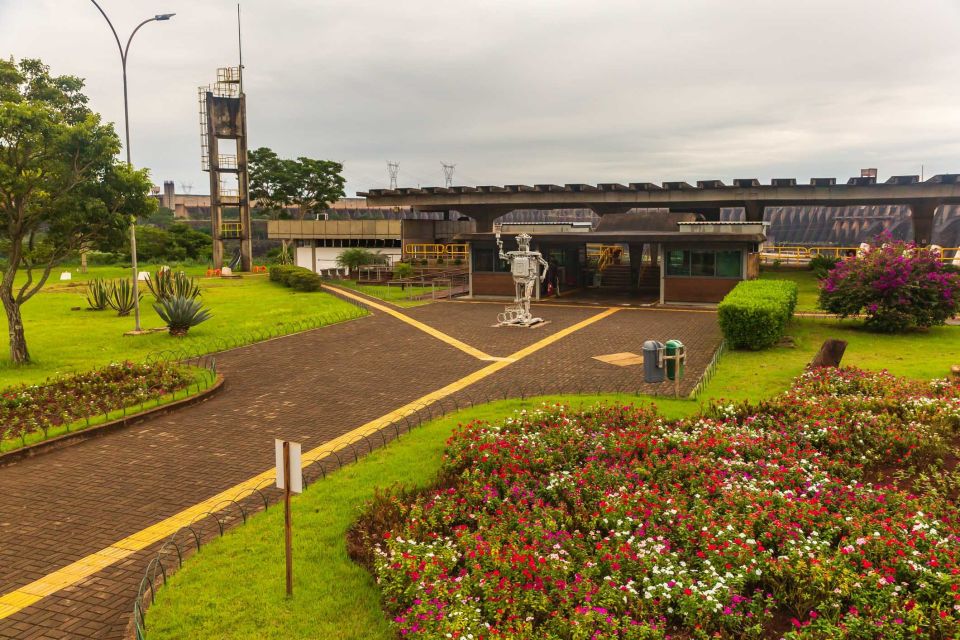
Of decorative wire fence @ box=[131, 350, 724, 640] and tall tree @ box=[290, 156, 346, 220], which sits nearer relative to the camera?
decorative wire fence @ box=[131, 350, 724, 640]

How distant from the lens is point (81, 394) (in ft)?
52.4

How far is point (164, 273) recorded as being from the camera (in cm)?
3222

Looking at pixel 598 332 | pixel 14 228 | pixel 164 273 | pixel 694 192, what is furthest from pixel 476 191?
pixel 14 228

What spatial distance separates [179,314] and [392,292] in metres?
19.3

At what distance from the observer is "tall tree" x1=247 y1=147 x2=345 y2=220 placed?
→ 69812mm

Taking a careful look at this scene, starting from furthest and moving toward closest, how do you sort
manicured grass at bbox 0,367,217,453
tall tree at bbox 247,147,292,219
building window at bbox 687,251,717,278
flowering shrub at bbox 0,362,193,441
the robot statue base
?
tall tree at bbox 247,147,292,219 → building window at bbox 687,251,717,278 → the robot statue base → flowering shrub at bbox 0,362,193,441 → manicured grass at bbox 0,367,217,453

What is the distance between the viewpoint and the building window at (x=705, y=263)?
32.3m

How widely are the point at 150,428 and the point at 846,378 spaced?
15158 millimetres

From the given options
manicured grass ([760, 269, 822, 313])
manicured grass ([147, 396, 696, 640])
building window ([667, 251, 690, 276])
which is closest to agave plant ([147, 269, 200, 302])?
building window ([667, 251, 690, 276])

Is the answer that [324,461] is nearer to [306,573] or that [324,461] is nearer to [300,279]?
[306,573]

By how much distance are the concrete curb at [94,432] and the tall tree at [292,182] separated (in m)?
57.4

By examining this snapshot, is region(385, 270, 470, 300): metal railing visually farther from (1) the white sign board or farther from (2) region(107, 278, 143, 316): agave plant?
(1) the white sign board

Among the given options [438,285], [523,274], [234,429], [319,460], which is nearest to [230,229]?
[438,285]

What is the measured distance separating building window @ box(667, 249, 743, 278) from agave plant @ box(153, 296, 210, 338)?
2145 centimetres
